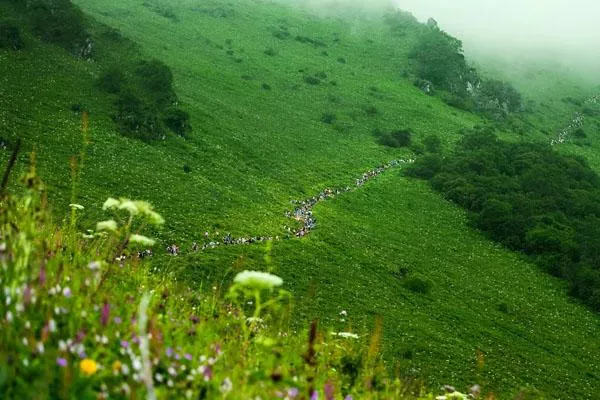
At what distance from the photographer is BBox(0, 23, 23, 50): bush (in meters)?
51.2

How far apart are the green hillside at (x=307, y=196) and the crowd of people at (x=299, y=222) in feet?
1.81

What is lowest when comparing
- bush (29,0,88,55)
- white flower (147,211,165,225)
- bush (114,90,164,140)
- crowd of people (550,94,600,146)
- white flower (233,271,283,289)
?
bush (114,90,164,140)

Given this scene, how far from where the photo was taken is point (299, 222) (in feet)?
151

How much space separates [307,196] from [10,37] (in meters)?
33.6

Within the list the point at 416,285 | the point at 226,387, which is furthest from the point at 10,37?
the point at 226,387

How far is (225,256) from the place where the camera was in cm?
3491

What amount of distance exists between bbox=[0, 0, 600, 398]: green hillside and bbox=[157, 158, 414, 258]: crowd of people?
0.55m

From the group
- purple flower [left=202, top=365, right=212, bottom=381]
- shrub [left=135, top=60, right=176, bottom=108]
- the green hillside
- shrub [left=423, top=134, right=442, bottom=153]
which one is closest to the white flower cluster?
purple flower [left=202, top=365, right=212, bottom=381]

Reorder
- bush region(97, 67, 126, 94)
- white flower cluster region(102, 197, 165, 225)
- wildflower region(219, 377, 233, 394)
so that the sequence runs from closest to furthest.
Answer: wildflower region(219, 377, 233, 394)
white flower cluster region(102, 197, 165, 225)
bush region(97, 67, 126, 94)

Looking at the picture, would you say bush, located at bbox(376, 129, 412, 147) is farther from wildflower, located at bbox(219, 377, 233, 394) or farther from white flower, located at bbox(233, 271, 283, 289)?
wildflower, located at bbox(219, 377, 233, 394)

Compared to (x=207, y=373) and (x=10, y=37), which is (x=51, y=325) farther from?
(x=10, y=37)

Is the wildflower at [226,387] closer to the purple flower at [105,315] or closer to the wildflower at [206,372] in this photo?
the wildflower at [206,372]

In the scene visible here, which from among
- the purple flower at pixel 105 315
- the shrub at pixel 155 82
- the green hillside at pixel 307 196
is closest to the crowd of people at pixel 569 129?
the green hillside at pixel 307 196

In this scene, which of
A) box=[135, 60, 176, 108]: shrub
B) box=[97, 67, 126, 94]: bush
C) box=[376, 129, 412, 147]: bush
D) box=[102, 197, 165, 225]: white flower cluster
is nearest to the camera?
box=[102, 197, 165, 225]: white flower cluster
